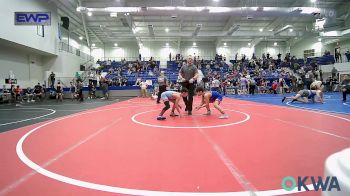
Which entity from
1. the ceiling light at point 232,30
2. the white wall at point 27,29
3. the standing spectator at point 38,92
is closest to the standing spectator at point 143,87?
the standing spectator at point 38,92

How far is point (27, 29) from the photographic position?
708 inches

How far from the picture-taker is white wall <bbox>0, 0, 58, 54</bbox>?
1574 cm

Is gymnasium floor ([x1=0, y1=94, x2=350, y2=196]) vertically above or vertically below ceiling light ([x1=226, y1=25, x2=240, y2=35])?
below

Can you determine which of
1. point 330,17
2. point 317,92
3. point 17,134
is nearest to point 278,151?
point 17,134

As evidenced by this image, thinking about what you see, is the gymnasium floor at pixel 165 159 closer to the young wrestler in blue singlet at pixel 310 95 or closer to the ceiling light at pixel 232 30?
the young wrestler in blue singlet at pixel 310 95

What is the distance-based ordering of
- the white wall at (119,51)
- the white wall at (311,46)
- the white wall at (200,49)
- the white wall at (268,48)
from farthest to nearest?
the white wall at (268,48), the white wall at (119,51), the white wall at (200,49), the white wall at (311,46)

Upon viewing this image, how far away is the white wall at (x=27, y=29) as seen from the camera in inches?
620

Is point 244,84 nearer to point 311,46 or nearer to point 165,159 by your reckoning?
point 165,159

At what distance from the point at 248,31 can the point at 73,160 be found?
33734mm

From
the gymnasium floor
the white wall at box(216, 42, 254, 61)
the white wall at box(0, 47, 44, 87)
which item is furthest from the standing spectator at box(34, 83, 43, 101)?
the white wall at box(216, 42, 254, 61)

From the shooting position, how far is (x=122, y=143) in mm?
3643

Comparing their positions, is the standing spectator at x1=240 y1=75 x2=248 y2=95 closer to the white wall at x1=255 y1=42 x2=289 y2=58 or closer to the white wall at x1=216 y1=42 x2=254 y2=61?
the white wall at x1=216 y1=42 x2=254 y2=61

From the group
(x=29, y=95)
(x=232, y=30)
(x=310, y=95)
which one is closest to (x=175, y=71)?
(x=232, y=30)

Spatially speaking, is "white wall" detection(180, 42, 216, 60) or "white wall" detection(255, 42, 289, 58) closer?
"white wall" detection(180, 42, 216, 60)
